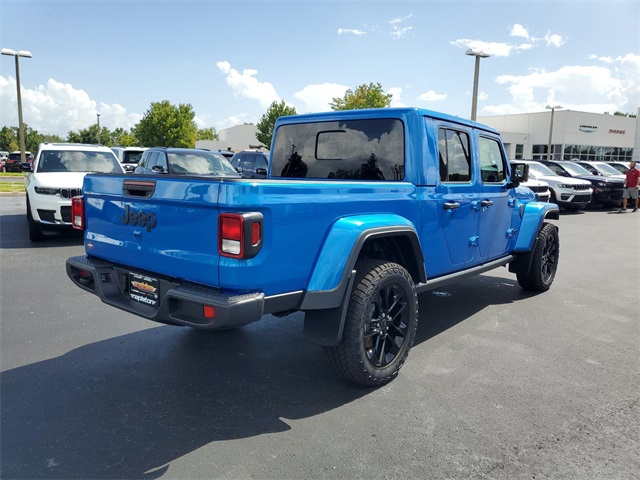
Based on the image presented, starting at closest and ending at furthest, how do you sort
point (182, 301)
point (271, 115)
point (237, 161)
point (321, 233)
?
point (182, 301) < point (321, 233) < point (237, 161) < point (271, 115)

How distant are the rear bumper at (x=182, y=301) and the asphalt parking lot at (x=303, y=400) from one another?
0.66 m

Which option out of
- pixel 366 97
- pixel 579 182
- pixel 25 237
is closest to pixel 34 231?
pixel 25 237

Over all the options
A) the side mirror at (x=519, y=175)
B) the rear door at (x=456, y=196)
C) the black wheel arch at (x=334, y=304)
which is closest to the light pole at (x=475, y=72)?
the side mirror at (x=519, y=175)

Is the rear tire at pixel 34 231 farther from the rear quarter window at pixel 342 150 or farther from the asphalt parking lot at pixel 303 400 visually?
the rear quarter window at pixel 342 150

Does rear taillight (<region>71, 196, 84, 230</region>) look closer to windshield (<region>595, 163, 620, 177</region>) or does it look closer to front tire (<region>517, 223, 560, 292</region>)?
front tire (<region>517, 223, 560, 292</region>)

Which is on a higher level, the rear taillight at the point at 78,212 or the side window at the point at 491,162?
the side window at the point at 491,162

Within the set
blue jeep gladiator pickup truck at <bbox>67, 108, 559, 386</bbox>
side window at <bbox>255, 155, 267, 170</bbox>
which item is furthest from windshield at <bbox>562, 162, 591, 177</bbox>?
blue jeep gladiator pickup truck at <bbox>67, 108, 559, 386</bbox>

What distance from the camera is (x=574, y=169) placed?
18.8 meters

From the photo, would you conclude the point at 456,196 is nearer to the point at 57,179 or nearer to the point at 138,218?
the point at 138,218

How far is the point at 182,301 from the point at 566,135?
55959mm

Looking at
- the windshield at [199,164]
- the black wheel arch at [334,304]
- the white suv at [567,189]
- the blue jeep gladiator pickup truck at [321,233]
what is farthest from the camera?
the white suv at [567,189]

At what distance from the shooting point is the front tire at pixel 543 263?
6082mm

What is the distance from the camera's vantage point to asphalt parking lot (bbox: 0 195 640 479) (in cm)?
267

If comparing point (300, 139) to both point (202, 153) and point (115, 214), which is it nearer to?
point (115, 214)
